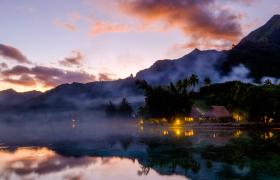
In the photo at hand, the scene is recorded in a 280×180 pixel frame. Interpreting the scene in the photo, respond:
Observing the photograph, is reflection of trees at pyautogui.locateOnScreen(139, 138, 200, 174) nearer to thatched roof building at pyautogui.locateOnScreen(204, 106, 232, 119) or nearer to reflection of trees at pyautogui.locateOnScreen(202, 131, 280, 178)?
reflection of trees at pyautogui.locateOnScreen(202, 131, 280, 178)

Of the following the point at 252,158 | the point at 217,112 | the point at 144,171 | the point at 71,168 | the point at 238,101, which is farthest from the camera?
the point at 217,112

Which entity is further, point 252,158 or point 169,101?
point 169,101

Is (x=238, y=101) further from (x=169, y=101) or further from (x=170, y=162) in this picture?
(x=170, y=162)

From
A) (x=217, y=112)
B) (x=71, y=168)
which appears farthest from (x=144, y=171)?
(x=217, y=112)

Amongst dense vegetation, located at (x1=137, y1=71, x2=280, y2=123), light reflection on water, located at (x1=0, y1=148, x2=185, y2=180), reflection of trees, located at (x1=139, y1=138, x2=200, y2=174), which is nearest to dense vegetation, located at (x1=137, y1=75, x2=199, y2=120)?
dense vegetation, located at (x1=137, y1=71, x2=280, y2=123)

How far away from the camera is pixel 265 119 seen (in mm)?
110125

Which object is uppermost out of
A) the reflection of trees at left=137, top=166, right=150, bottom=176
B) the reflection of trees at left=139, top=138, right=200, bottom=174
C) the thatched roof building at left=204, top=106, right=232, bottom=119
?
the thatched roof building at left=204, top=106, right=232, bottom=119

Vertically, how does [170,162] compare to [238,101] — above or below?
below

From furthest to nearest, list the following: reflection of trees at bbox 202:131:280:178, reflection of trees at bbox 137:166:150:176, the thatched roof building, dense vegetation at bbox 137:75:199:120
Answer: the thatched roof building
dense vegetation at bbox 137:75:199:120
reflection of trees at bbox 137:166:150:176
reflection of trees at bbox 202:131:280:178

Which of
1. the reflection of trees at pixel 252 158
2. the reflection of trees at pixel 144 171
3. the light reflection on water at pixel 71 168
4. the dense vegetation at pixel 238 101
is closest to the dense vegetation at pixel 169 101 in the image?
the dense vegetation at pixel 238 101

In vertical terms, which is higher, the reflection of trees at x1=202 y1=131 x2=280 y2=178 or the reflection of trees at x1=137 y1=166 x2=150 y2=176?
the reflection of trees at x1=202 y1=131 x2=280 y2=178

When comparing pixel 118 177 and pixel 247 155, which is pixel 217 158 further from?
pixel 118 177

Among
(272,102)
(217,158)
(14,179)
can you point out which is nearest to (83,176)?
(14,179)

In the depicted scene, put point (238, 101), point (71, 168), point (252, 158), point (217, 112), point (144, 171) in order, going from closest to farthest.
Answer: point (144, 171) → point (71, 168) → point (252, 158) → point (238, 101) → point (217, 112)
